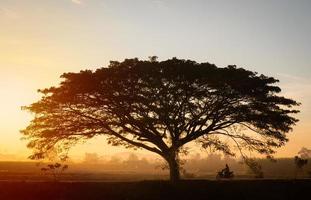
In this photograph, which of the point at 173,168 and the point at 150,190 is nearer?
the point at 150,190

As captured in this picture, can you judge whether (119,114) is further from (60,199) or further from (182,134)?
(60,199)

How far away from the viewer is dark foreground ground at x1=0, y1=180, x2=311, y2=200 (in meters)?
31.1

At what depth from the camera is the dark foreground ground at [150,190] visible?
102 feet

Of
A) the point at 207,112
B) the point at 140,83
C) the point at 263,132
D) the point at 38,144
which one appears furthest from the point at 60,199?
the point at 263,132

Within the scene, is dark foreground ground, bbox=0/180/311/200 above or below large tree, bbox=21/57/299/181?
below

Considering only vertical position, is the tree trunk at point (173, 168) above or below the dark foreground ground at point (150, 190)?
above

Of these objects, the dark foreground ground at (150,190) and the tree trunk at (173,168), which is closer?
the dark foreground ground at (150,190)

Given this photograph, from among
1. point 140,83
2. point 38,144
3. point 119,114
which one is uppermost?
point 140,83

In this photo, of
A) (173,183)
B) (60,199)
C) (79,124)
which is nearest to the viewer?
(60,199)

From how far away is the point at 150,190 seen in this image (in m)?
32.7

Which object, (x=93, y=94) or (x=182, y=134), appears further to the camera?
(x=182, y=134)

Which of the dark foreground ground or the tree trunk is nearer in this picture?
the dark foreground ground

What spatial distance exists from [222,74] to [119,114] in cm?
975

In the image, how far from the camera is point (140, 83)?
3512 centimetres
